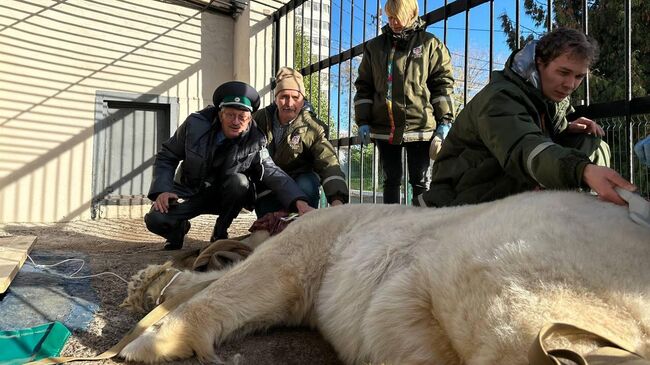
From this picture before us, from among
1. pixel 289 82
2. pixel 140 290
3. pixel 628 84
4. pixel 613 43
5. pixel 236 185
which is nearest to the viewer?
pixel 140 290

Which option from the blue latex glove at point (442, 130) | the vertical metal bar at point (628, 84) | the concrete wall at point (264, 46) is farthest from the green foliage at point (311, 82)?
the vertical metal bar at point (628, 84)

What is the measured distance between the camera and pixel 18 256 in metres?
2.88

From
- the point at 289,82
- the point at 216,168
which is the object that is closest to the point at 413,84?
the point at 289,82

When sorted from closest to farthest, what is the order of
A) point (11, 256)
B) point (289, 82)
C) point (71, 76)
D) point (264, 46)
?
point (11, 256) → point (289, 82) → point (71, 76) → point (264, 46)

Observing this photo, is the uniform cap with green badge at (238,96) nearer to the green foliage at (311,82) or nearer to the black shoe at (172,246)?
the green foliage at (311,82)

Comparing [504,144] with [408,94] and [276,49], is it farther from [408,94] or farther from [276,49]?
[276,49]

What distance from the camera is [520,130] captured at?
2.29 meters

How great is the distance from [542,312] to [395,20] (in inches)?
127

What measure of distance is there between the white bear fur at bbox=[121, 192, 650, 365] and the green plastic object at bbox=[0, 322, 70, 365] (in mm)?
299

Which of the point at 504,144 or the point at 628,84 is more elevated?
the point at 628,84

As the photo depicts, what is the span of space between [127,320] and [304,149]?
8.12 ft

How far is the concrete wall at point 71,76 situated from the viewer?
6.63 meters

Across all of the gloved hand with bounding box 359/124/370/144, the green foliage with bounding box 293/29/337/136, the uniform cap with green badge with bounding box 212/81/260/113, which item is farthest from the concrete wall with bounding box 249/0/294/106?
the uniform cap with green badge with bounding box 212/81/260/113

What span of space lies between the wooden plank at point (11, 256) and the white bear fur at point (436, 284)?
1.01 m
